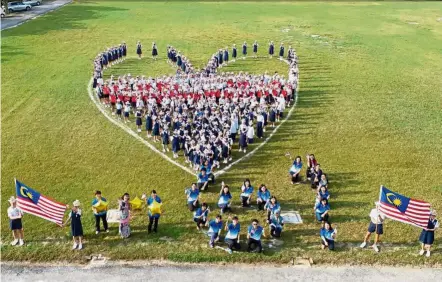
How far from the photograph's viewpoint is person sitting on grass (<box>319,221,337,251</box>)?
12.2 metres

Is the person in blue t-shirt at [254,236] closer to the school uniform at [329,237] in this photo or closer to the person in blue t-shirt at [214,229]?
the person in blue t-shirt at [214,229]

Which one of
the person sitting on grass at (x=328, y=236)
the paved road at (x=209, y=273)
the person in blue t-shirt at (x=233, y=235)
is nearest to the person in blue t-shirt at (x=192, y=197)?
the person in blue t-shirt at (x=233, y=235)

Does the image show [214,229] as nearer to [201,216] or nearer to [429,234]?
[201,216]

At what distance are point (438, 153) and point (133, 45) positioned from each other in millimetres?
24913

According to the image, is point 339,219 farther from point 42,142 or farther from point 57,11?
point 57,11

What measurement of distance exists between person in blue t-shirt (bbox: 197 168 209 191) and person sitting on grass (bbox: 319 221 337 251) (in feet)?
14.3

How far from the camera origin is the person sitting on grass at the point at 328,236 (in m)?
12.2

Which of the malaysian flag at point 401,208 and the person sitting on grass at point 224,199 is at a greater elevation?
the malaysian flag at point 401,208

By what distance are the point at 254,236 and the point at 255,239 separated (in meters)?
0.10

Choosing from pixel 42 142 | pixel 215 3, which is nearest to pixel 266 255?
pixel 42 142

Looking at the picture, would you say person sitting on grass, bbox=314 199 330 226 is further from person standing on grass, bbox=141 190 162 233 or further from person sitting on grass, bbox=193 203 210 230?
person standing on grass, bbox=141 190 162 233

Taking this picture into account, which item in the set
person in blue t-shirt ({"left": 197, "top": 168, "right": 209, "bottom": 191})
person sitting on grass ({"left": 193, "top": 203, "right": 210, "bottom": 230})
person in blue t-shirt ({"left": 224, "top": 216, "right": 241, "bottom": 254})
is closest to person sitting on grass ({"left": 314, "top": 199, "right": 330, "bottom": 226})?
person in blue t-shirt ({"left": 224, "top": 216, "right": 241, "bottom": 254})

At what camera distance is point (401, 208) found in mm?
12336

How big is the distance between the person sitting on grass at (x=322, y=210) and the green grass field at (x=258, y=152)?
1.09ft
